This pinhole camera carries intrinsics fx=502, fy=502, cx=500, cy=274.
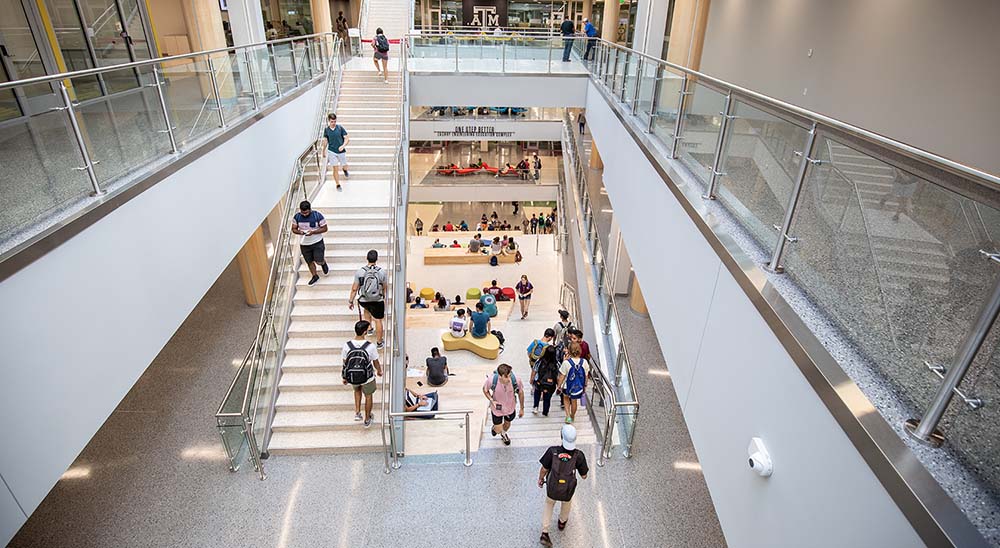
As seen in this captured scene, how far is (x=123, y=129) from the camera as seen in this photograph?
475 cm

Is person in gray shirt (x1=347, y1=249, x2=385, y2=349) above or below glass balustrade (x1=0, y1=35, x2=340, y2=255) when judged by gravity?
below

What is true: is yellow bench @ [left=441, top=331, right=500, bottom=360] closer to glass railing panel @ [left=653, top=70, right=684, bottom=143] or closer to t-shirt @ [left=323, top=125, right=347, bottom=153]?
t-shirt @ [left=323, top=125, right=347, bottom=153]

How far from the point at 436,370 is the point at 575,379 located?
3.06 metres

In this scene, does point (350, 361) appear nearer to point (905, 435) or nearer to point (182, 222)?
point (182, 222)

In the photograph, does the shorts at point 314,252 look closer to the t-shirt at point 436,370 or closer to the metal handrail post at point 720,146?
the t-shirt at point 436,370

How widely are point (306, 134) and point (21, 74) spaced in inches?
188

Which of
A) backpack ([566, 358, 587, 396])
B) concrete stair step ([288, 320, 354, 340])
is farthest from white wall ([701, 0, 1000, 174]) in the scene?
concrete stair step ([288, 320, 354, 340])

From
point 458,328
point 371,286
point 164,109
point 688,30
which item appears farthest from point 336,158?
point 688,30

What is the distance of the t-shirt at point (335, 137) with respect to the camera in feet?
29.5

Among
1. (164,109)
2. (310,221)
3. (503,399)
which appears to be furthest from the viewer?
(310,221)

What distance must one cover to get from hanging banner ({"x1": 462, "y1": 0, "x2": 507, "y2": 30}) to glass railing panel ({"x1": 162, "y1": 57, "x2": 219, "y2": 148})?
87.2 feet

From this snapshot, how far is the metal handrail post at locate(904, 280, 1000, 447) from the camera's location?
4.91ft

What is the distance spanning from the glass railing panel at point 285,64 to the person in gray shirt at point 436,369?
5.64 m

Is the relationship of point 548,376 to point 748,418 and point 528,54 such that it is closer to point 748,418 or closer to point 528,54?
point 748,418
